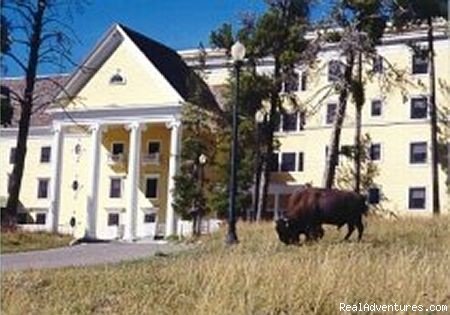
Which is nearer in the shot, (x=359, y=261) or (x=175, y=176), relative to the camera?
(x=359, y=261)

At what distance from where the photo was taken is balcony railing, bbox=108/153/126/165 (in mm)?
51969

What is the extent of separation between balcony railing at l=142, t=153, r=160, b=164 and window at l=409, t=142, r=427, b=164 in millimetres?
13663

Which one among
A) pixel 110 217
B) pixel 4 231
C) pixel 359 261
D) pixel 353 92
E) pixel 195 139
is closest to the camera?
pixel 359 261

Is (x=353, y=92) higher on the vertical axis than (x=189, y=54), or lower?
lower

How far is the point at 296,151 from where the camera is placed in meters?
50.2

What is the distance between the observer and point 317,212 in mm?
15758

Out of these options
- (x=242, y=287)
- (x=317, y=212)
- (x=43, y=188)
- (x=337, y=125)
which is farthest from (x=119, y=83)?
(x=242, y=287)

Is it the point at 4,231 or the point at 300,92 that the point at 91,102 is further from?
the point at 4,231

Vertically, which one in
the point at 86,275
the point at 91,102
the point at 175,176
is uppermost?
the point at 91,102

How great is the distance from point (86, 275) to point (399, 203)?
38.5 m

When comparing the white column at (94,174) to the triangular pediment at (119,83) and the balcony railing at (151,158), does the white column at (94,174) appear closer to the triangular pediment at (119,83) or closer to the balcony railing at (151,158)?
the triangular pediment at (119,83)

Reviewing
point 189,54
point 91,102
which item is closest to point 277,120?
point 189,54

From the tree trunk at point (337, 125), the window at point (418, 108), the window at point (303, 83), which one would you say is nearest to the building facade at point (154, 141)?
the window at point (418, 108)

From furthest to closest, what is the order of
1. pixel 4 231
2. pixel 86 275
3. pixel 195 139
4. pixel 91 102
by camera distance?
pixel 91 102 < pixel 195 139 < pixel 4 231 < pixel 86 275
